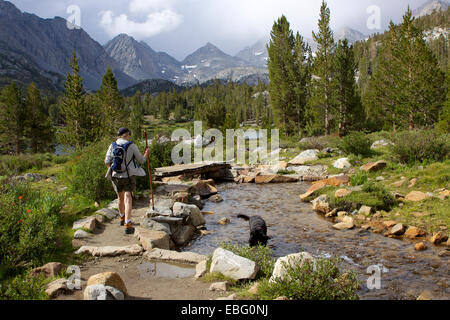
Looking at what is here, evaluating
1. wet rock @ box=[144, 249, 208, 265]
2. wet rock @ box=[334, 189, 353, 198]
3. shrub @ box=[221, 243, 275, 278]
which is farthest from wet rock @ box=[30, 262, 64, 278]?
wet rock @ box=[334, 189, 353, 198]

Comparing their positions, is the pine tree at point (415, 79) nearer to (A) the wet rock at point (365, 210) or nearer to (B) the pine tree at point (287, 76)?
(B) the pine tree at point (287, 76)

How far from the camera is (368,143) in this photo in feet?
58.2

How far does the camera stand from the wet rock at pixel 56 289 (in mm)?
4328

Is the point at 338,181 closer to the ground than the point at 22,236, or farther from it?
farther from it

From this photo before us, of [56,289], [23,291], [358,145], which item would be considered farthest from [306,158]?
[23,291]

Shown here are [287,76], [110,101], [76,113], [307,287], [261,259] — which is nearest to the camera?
[307,287]

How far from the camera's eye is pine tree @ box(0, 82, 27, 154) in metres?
42.1

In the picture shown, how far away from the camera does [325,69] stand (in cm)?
3048

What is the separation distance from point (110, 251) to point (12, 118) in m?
46.8

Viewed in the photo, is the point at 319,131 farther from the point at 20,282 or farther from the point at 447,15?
the point at 447,15

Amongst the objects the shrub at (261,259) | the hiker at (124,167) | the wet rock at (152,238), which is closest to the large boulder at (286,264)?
the shrub at (261,259)

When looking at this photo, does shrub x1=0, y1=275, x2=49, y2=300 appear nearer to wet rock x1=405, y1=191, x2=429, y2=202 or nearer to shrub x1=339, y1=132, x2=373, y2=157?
wet rock x1=405, y1=191, x2=429, y2=202

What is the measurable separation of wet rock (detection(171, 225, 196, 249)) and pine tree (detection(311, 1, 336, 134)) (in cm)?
2621

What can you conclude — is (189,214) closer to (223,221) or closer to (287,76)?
(223,221)
